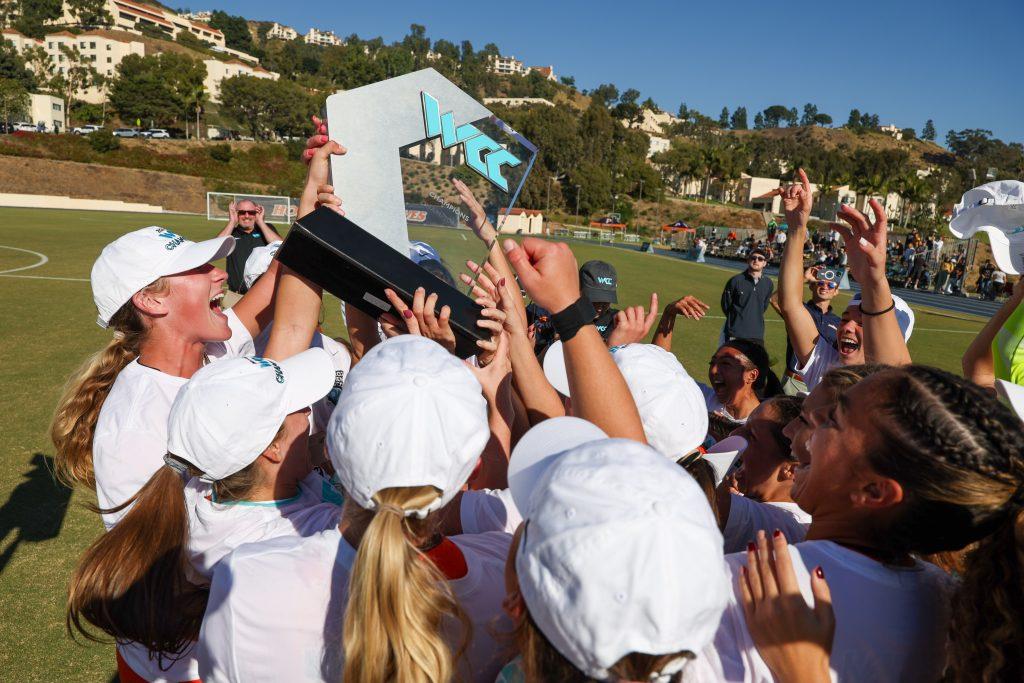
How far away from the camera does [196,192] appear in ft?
206

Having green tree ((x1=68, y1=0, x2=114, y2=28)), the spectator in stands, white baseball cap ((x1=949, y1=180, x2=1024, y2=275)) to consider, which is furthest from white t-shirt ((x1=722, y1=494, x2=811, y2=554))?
green tree ((x1=68, y1=0, x2=114, y2=28))

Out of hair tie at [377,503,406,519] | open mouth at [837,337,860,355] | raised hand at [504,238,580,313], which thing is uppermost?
raised hand at [504,238,580,313]

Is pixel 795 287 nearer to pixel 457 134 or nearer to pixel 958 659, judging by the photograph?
pixel 457 134

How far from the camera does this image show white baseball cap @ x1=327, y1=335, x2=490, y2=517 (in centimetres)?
138

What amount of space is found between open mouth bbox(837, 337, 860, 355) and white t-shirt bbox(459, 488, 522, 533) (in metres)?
2.98

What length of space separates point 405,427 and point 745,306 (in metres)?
8.03

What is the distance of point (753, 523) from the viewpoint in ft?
7.41

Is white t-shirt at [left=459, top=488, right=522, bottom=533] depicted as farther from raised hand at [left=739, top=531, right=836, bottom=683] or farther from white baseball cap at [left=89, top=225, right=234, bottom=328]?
white baseball cap at [left=89, top=225, right=234, bottom=328]

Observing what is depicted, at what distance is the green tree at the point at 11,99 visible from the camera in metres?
78.3

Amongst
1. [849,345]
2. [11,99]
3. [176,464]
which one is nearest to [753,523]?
[176,464]

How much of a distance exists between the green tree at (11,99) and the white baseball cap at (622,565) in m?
102

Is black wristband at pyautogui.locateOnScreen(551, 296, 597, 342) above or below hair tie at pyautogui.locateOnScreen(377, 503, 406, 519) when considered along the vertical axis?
above

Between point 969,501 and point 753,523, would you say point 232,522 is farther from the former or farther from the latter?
point 969,501

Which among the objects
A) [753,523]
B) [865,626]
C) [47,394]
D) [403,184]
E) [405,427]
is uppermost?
[403,184]
